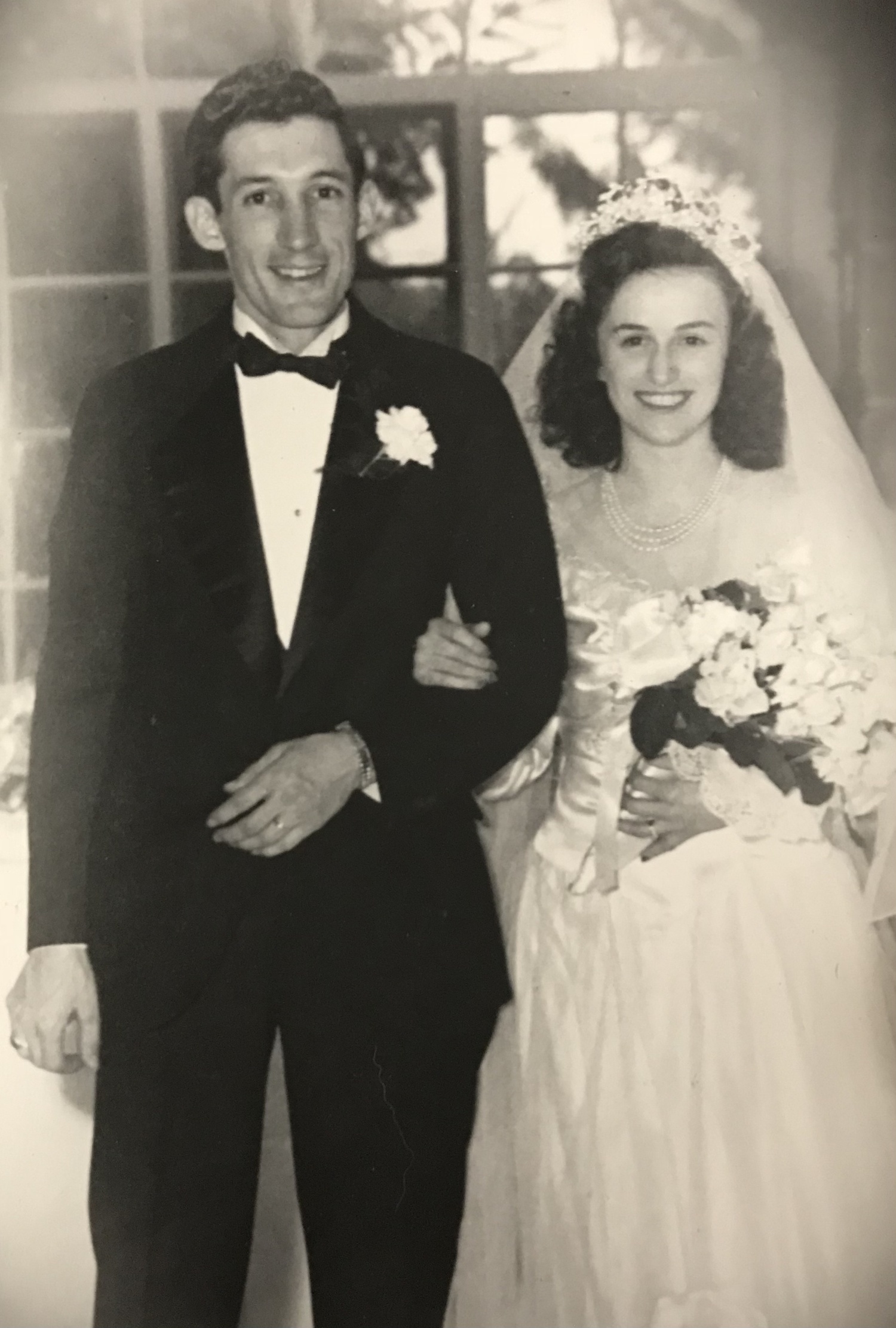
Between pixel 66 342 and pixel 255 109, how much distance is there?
1.28ft

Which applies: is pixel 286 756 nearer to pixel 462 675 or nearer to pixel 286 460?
pixel 462 675

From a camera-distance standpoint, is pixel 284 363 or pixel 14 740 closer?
pixel 284 363

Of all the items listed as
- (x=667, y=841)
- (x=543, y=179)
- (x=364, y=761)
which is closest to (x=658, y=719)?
(x=667, y=841)

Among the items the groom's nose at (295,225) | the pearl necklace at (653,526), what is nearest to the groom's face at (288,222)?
the groom's nose at (295,225)

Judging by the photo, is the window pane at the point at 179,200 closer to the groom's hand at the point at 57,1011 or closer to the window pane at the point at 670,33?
the window pane at the point at 670,33

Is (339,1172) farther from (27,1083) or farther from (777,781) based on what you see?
(777,781)

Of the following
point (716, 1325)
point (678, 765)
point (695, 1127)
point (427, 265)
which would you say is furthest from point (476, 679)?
point (716, 1325)

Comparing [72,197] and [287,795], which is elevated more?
[72,197]

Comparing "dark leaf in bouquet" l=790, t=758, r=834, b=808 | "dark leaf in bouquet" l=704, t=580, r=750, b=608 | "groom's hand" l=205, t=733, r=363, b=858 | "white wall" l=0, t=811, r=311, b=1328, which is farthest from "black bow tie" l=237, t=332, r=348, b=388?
"dark leaf in bouquet" l=790, t=758, r=834, b=808

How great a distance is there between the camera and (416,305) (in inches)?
64.3

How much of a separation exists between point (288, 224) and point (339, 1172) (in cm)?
122

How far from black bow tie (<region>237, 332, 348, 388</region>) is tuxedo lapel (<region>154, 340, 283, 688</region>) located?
34mm

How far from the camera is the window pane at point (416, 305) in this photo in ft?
5.34

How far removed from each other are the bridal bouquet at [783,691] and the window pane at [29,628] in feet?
2.61
